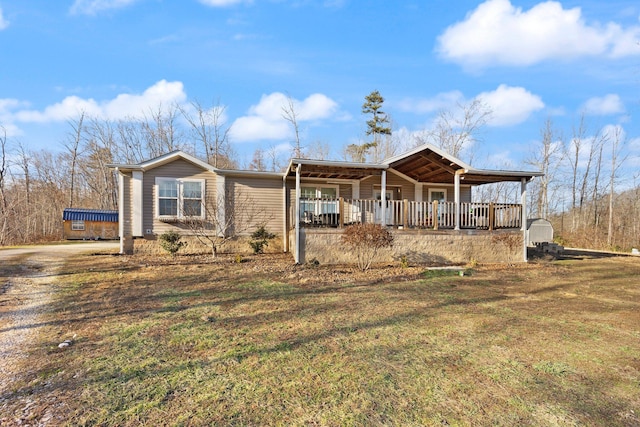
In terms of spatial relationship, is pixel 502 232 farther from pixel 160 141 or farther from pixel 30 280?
pixel 160 141

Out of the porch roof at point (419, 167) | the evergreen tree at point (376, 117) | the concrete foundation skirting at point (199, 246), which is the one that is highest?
the evergreen tree at point (376, 117)

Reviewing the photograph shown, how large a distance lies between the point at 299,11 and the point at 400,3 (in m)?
3.38

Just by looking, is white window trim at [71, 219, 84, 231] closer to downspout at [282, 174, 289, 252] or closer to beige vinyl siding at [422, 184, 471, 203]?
downspout at [282, 174, 289, 252]

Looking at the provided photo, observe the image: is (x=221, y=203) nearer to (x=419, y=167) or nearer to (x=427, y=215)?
(x=427, y=215)

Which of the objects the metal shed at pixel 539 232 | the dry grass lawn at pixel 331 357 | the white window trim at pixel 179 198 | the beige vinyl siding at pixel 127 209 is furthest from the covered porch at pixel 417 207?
the beige vinyl siding at pixel 127 209

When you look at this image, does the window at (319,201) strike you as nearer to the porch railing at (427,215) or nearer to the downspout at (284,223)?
the porch railing at (427,215)

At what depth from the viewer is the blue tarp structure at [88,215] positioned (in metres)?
22.1

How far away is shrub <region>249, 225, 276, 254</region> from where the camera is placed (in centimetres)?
1168

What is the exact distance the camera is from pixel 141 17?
945 cm

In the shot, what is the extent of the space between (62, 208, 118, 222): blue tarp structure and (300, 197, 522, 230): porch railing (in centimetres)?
1756

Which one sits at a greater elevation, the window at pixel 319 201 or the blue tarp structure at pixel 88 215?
the window at pixel 319 201

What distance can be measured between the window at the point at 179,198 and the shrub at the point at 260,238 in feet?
6.96

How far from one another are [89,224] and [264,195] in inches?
650

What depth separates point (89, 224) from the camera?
73.9ft
